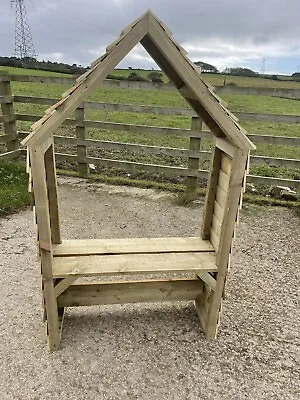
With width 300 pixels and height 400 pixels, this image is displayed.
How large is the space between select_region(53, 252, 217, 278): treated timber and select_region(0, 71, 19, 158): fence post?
4792 mm

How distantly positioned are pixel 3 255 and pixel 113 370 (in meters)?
2.20

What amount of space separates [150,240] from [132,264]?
0.45 metres

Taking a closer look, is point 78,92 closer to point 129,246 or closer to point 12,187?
point 129,246

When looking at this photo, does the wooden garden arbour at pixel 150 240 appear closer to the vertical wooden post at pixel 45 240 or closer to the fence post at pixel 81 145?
the vertical wooden post at pixel 45 240

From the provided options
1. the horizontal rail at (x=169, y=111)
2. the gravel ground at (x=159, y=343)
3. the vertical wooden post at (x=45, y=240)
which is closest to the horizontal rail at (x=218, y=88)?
the horizontal rail at (x=169, y=111)

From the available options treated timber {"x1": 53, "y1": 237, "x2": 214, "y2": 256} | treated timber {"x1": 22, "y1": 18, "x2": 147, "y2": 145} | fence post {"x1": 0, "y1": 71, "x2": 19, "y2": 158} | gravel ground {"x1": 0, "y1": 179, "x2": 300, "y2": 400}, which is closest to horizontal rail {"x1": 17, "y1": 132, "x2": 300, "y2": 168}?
fence post {"x1": 0, "y1": 71, "x2": 19, "y2": 158}

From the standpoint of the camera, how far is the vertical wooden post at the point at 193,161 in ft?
18.9

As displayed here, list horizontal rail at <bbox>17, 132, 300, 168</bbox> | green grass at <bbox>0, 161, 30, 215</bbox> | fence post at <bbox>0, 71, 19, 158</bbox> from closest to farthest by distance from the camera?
1. green grass at <bbox>0, 161, 30, 215</bbox>
2. horizontal rail at <bbox>17, 132, 300, 168</bbox>
3. fence post at <bbox>0, 71, 19, 158</bbox>

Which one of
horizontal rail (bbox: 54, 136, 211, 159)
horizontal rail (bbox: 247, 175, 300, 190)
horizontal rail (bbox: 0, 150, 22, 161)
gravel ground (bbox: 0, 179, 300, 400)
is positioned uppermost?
horizontal rail (bbox: 54, 136, 211, 159)

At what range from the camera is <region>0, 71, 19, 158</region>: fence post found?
21.9 feet

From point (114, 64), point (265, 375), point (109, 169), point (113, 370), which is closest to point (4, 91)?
point (109, 169)

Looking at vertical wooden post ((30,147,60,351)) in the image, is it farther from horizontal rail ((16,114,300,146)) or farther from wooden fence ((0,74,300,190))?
horizontal rail ((16,114,300,146))

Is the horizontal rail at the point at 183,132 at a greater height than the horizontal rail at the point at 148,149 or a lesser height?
greater

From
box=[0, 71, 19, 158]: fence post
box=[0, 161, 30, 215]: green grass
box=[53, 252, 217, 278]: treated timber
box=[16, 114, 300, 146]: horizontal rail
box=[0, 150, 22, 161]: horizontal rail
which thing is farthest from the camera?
box=[0, 150, 22, 161]: horizontal rail
